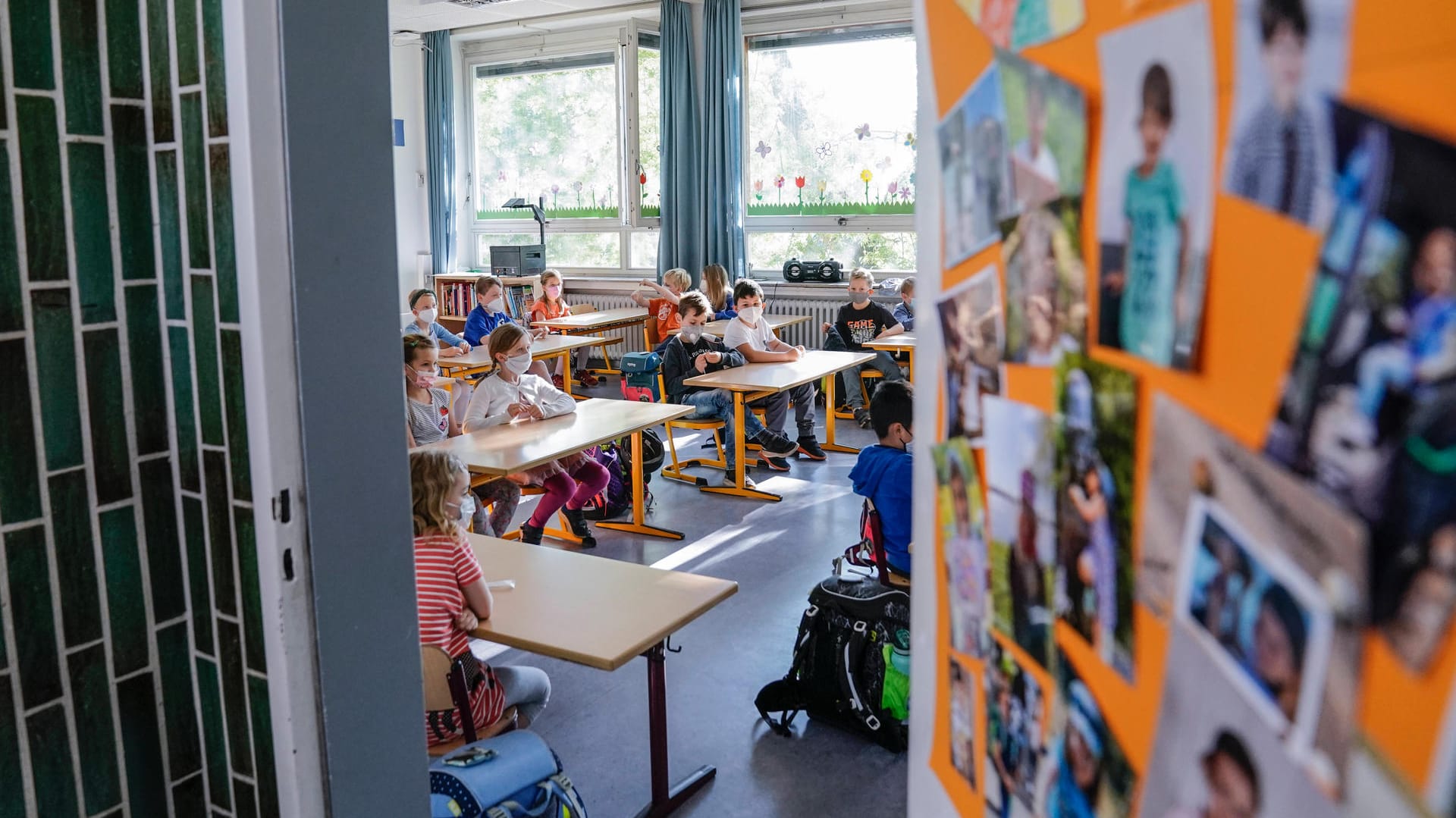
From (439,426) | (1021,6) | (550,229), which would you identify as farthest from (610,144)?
(1021,6)

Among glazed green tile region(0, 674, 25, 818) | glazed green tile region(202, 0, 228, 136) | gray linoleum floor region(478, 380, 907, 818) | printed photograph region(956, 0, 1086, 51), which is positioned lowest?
gray linoleum floor region(478, 380, 907, 818)

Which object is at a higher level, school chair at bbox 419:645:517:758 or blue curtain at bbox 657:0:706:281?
blue curtain at bbox 657:0:706:281

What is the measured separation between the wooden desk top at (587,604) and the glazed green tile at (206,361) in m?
0.90

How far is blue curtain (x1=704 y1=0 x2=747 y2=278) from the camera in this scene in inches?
345

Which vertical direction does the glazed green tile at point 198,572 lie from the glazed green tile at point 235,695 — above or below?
above

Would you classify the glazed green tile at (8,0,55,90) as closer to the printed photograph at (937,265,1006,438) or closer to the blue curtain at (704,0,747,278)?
the printed photograph at (937,265,1006,438)

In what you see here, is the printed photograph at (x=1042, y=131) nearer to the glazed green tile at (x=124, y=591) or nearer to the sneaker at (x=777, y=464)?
the glazed green tile at (x=124, y=591)

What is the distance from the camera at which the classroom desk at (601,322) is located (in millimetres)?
8094

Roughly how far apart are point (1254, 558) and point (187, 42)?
5.21 feet

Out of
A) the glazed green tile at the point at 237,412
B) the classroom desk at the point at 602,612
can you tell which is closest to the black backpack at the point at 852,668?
the classroom desk at the point at 602,612

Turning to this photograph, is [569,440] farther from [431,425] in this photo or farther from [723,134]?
[723,134]

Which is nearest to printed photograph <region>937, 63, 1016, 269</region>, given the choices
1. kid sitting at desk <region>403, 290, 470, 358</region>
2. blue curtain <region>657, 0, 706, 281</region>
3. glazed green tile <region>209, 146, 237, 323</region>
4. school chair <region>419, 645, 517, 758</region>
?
glazed green tile <region>209, 146, 237, 323</region>

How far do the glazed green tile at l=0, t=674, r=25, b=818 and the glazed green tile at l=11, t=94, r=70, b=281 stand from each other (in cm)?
59

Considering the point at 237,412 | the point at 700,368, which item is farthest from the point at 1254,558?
the point at 700,368
